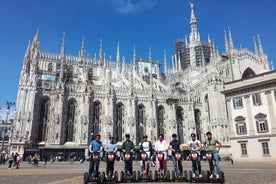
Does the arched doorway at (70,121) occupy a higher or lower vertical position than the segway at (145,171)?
higher

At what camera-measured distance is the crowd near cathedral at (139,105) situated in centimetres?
3272

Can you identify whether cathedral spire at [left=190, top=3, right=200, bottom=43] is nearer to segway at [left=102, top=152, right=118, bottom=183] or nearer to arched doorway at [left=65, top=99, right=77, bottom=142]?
arched doorway at [left=65, top=99, right=77, bottom=142]

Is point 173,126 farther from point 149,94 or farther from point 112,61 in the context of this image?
point 112,61

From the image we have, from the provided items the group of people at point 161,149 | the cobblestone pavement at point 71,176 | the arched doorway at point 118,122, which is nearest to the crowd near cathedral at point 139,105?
the arched doorway at point 118,122

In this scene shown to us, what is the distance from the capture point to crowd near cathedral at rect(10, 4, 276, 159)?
32.7 meters

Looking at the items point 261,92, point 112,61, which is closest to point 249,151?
point 261,92

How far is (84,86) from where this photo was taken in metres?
47.0

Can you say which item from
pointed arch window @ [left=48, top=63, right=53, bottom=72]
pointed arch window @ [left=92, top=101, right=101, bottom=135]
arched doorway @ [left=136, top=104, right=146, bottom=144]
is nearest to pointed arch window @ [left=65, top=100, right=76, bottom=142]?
pointed arch window @ [left=92, top=101, right=101, bottom=135]

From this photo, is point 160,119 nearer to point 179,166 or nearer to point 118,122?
point 118,122

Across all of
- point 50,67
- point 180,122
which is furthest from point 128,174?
point 50,67

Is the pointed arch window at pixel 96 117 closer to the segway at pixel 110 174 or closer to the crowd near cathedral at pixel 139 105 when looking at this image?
the crowd near cathedral at pixel 139 105

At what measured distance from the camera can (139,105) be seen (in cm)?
5131

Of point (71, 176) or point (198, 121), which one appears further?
point (198, 121)

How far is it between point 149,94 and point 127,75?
38.3ft
